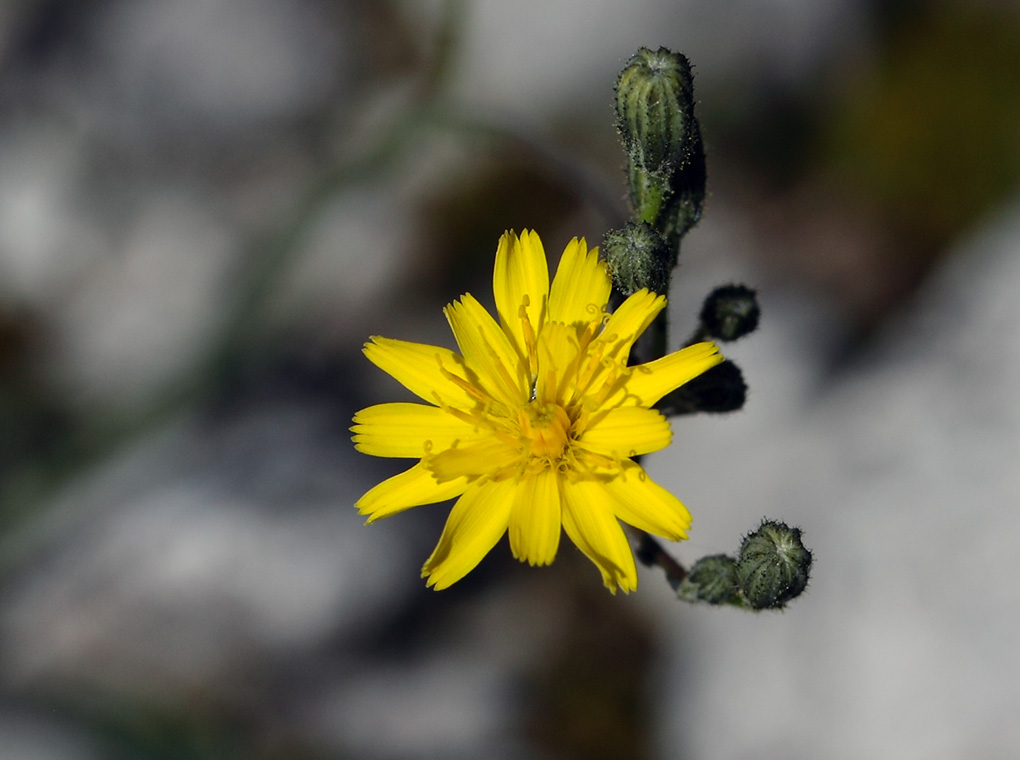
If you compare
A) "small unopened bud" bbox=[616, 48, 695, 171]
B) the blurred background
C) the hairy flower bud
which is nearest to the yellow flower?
the hairy flower bud

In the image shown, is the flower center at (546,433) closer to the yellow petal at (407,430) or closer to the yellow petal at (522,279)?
the yellow petal at (407,430)

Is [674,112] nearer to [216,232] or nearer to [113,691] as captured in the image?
[216,232]

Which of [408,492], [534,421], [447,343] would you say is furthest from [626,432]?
[447,343]

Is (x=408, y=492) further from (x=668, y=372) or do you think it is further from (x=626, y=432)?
(x=668, y=372)

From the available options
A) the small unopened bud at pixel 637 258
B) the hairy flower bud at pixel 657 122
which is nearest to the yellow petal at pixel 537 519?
the small unopened bud at pixel 637 258

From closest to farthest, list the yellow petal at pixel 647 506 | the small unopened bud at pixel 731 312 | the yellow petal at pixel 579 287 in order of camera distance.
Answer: the yellow petal at pixel 647 506, the yellow petal at pixel 579 287, the small unopened bud at pixel 731 312
